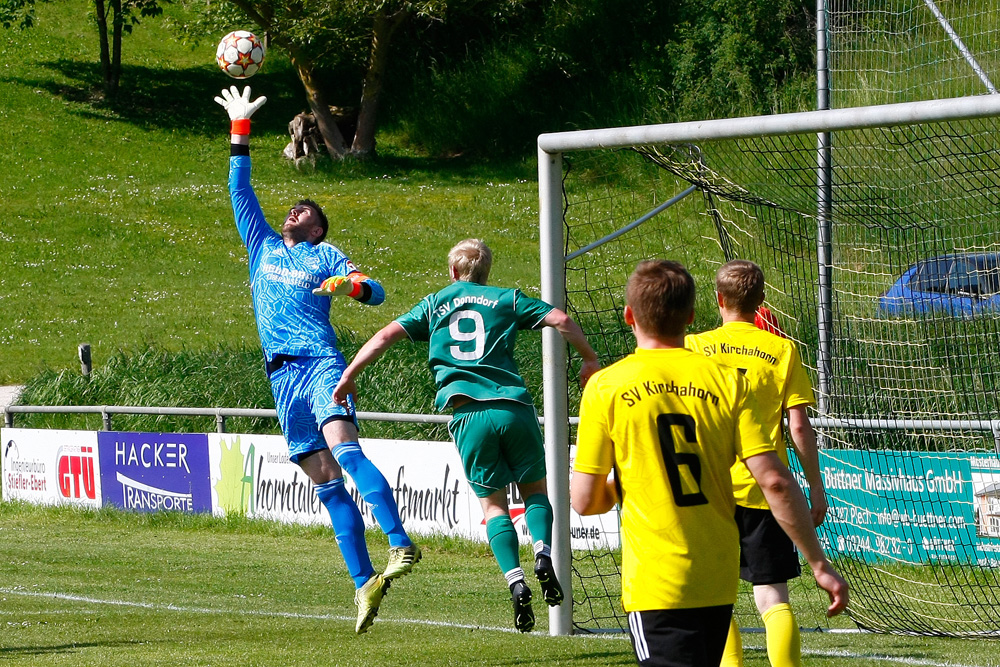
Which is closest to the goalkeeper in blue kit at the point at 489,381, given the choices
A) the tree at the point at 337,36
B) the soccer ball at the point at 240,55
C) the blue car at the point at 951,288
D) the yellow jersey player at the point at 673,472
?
the yellow jersey player at the point at 673,472

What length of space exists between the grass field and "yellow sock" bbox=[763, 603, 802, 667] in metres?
1.23

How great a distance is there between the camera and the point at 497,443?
6.25 m

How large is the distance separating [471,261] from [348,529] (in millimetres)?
1603

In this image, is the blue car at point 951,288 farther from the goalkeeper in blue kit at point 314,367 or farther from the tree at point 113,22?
the tree at point 113,22

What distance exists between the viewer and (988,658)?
6.34m

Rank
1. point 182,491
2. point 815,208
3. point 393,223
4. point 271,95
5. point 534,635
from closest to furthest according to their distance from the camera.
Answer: point 534,635 → point 815,208 → point 182,491 → point 393,223 → point 271,95

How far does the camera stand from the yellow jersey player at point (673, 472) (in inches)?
148

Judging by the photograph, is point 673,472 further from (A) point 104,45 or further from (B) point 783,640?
(A) point 104,45

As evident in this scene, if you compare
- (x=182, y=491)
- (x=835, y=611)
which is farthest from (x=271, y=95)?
(x=835, y=611)

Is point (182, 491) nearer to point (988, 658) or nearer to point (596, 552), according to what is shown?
point (596, 552)

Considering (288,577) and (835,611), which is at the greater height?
(835,611)

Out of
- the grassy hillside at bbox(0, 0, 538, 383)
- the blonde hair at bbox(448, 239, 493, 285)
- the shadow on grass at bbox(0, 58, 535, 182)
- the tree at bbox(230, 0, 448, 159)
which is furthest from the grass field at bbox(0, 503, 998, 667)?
the shadow on grass at bbox(0, 58, 535, 182)

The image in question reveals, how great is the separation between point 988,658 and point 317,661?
132 inches

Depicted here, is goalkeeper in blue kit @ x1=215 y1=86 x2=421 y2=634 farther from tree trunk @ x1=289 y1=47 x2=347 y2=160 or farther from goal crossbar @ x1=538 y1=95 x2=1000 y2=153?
tree trunk @ x1=289 y1=47 x2=347 y2=160
